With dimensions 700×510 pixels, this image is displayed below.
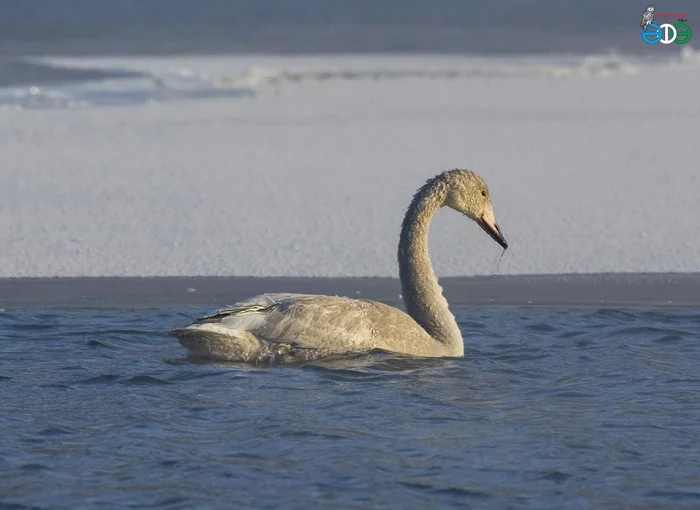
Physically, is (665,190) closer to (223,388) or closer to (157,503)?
(223,388)

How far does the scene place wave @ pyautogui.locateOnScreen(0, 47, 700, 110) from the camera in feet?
58.1

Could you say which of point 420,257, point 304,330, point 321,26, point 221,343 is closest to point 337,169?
point 420,257

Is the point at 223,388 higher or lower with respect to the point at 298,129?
lower

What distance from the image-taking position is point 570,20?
31625 millimetres

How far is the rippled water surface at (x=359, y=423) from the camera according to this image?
499 cm

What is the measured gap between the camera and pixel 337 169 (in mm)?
12594

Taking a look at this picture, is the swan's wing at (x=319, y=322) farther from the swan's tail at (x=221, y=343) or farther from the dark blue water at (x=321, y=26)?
the dark blue water at (x=321, y=26)

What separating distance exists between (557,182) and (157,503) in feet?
25.3

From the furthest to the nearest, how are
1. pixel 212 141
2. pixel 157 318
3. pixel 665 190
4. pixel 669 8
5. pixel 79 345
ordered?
1. pixel 669 8
2. pixel 212 141
3. pixel 665 190
4. pixel 157 318
5. pixel 79 345

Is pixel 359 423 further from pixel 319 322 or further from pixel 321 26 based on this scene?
pixel 321 26

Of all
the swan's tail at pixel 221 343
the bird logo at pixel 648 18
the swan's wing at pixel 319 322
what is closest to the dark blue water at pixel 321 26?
the bird logo at pixel 648 18

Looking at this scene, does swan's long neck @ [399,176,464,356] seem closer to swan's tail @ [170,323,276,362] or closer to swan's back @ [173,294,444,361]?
swan's back @ [173,294,444,361]

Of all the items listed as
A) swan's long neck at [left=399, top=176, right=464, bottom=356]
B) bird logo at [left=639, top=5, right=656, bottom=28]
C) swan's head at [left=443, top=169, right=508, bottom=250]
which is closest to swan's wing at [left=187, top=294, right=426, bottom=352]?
swan's long neck at [left=399, top=176, right=464, bottom=356]

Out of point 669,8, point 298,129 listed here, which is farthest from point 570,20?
point 298,129
